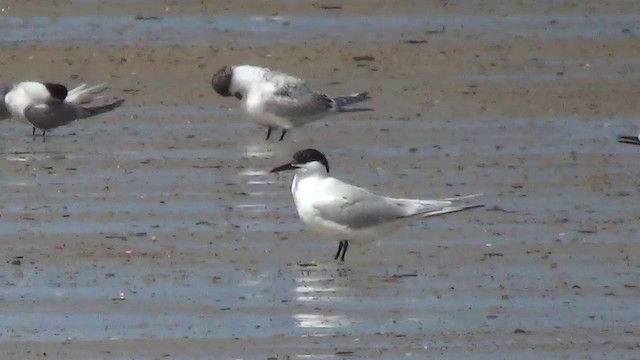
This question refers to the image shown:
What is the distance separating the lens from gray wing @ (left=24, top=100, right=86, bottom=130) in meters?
13.6

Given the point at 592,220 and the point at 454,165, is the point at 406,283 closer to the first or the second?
the point at 592,220

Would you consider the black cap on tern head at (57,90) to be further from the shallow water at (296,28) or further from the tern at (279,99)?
the shallow water at (296,28)

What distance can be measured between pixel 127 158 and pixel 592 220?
3337 mm

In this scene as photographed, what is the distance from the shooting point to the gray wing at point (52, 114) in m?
13.6

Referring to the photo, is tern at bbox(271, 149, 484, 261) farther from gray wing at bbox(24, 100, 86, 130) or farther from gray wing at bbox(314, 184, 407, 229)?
gray wing at bbox(24, 100, 86, 130)

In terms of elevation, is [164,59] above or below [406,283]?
below

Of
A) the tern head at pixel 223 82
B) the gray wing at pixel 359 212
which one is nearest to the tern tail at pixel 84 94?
the tern head at pixel 223 82

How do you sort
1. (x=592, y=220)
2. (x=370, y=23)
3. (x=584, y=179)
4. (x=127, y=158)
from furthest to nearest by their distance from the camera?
(x=370, y=23) → (x=127, y=158) → (x=584, y=179) → (x=592, y=220)

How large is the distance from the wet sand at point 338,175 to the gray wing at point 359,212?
193 mm

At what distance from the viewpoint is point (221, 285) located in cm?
905

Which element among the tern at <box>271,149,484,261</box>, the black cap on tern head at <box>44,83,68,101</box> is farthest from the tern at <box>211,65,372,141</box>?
the tern at <box>271,149,484,261</box>

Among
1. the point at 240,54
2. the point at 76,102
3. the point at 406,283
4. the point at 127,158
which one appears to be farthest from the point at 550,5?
the point at 406,283

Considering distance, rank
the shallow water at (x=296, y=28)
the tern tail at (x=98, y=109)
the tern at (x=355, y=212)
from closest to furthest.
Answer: the tern at (x=355, y=212)
the tern tail at (x=98, y=109)
the shallow water at (x=296, y=28)

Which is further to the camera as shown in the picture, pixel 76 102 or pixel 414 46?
pixel 414 46
